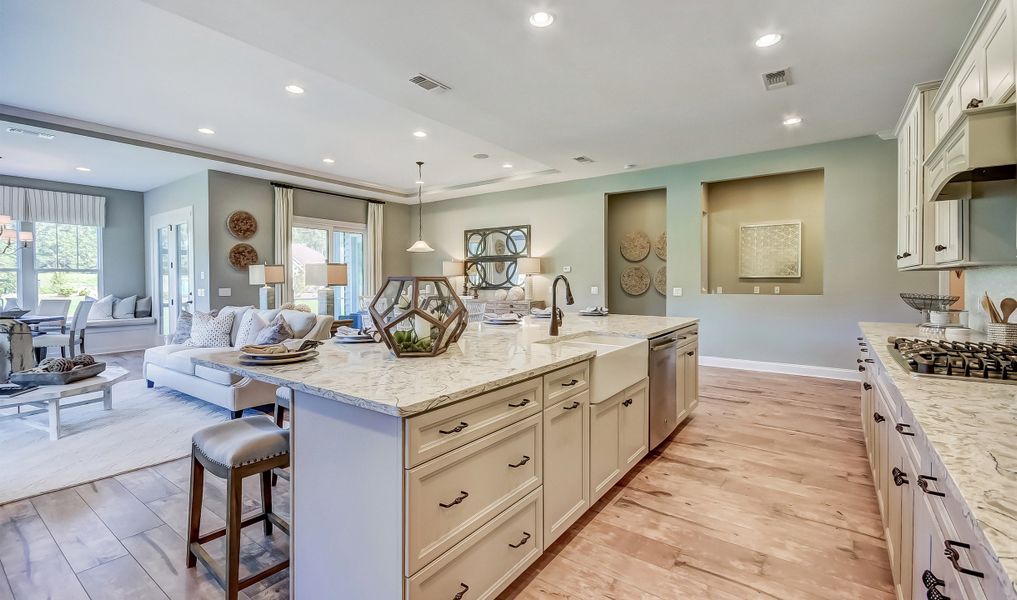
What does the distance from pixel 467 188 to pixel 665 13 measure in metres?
5.61

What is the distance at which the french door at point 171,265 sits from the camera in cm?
694

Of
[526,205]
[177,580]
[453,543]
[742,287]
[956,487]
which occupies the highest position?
[526,205]

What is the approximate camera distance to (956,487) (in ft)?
2.57

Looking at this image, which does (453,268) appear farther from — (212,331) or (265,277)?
(212,331)

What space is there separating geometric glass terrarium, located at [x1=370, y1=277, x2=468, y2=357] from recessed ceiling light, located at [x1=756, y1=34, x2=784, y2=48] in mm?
2685

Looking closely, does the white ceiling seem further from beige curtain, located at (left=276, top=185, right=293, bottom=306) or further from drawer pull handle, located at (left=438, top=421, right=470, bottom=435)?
drawer pull handle, located at (left=438, top=421, right=470, bottom=435)

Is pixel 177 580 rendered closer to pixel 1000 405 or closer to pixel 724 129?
pixel 1000 405

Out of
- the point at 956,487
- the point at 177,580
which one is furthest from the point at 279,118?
the point at 956,487

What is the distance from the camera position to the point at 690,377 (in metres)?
3.65

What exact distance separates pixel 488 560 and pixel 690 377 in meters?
2.60

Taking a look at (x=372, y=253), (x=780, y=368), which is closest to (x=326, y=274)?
(x=372, y=253)

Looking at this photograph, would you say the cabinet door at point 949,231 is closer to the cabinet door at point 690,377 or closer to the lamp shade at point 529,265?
the cabinet door at point 690,377

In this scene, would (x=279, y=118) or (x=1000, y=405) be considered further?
(x=279, y=118)

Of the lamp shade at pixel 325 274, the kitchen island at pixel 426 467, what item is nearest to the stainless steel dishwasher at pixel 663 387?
the kitchen island at pixel 426 467
